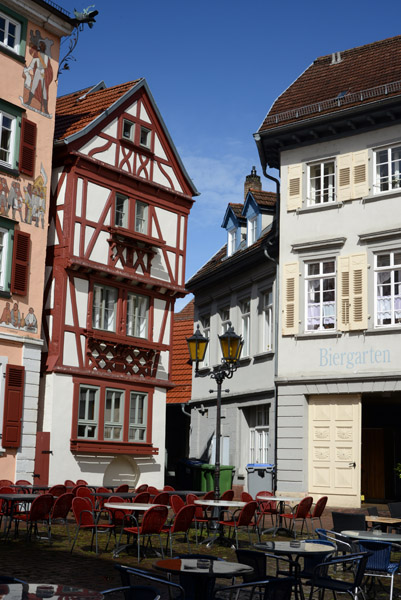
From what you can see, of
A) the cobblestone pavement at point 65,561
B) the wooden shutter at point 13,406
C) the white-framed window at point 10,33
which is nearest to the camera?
the cobblestone pavement at point 65,561

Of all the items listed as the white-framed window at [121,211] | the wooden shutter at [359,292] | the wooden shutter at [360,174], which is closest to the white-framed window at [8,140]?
the white-framed window at [121,211]

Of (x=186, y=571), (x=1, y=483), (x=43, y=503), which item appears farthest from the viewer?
(x=1, y=483)

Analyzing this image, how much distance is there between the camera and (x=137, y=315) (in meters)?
24.0

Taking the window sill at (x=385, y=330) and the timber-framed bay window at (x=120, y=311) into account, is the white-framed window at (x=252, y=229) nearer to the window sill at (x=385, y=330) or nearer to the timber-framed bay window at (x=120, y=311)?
the timber-framed bay window at (x=120, y=311)

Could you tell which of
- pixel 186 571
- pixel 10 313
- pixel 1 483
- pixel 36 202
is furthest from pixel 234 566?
pixel 36 202

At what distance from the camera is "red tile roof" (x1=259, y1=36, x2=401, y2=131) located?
21.9 m

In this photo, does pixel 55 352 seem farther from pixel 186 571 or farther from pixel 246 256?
pixel 186 571

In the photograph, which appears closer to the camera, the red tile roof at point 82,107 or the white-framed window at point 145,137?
the red tile roof at point 82,107

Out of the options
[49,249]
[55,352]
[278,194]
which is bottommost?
[55,352]

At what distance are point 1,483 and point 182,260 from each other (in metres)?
10.4

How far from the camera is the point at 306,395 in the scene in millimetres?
21500

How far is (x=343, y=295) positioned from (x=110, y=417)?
720 cm

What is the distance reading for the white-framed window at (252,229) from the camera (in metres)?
26.6

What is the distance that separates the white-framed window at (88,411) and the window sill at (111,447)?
0.88 ft
